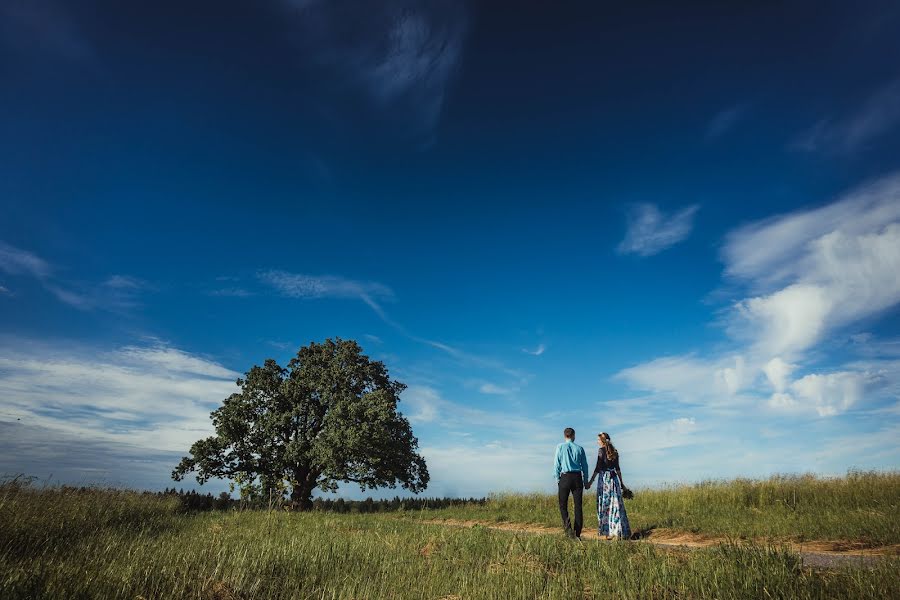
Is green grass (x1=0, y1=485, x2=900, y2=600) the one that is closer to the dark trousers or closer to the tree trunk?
the dark trousers

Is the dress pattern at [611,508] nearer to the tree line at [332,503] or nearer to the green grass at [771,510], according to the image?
the green grass at [771,510]

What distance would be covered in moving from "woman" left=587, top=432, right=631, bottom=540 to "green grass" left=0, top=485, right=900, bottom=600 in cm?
352

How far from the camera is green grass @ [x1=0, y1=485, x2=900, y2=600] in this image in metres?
6.41

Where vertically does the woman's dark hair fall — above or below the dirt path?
above

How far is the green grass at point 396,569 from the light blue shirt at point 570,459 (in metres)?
Answer: 3.24

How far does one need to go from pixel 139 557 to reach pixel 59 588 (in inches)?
104

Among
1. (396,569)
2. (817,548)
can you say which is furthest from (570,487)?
(396,569)

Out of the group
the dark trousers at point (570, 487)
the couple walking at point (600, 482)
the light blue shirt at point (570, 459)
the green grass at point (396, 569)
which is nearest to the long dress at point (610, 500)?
the couple walking at point (600, 482)

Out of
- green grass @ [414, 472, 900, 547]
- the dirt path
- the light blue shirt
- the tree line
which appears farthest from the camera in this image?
Result: the tree line

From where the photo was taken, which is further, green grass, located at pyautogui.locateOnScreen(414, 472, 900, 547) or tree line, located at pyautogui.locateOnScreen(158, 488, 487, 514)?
tree line, located at pyautogui.locateOnScreen(158, 488, 487, 514)

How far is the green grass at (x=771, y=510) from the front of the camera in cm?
1291

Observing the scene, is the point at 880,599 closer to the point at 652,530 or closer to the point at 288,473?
the point at 652,530

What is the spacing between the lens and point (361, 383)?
28359 millimetres

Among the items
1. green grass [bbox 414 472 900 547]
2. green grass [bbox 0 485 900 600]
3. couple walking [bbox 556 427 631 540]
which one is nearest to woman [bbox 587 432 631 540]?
couple walking [bbox 556 427 631 540]
